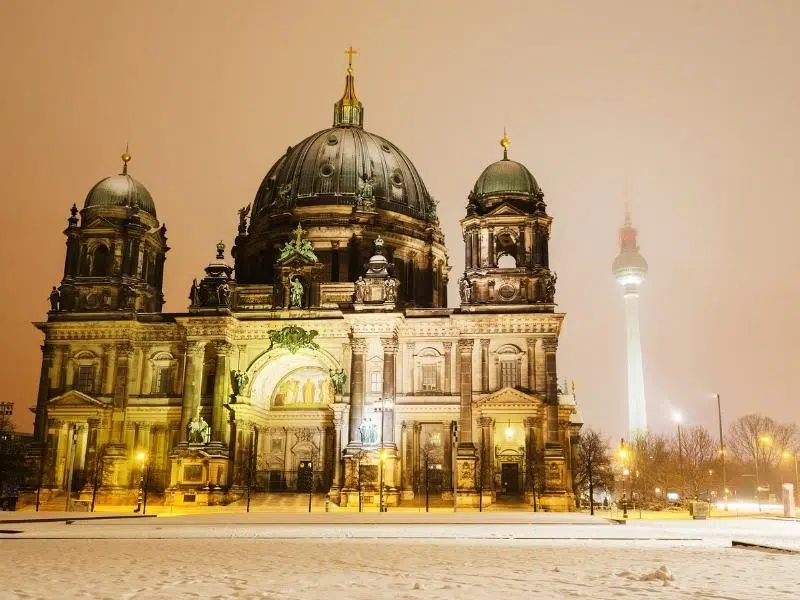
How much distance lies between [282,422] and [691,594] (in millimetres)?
55439

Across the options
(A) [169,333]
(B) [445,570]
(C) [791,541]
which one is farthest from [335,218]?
(B) [445,570]

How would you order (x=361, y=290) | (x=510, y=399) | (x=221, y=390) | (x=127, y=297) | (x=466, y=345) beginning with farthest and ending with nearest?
1. (x=127, y=297)
2. (x=361, y=290)
3. (x=221, y=390)
4. (x=466, y=345)
5. (x=510, y=399)

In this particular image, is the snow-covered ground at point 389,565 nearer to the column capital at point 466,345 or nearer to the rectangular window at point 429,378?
the column capital at point 466,345

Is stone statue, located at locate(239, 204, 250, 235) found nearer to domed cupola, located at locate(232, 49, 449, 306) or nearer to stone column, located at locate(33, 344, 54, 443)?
domed cupola, located at locate(232, 49, 449, 306)

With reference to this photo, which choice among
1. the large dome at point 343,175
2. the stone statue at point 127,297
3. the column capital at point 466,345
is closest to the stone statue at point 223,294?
the stone statue at point 127,297

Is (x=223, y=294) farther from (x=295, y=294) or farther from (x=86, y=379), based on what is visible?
(x=86, y=379)

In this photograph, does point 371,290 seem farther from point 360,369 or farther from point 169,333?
point 169,333

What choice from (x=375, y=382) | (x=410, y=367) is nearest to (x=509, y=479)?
(x=410, y=367)

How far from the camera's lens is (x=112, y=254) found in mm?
67938

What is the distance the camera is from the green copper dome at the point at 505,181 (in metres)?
65.4

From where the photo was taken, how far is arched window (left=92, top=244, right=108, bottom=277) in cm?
6829

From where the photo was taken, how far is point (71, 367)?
2576 inches

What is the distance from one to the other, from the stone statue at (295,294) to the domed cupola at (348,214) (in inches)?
156

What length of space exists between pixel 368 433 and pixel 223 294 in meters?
14.7
